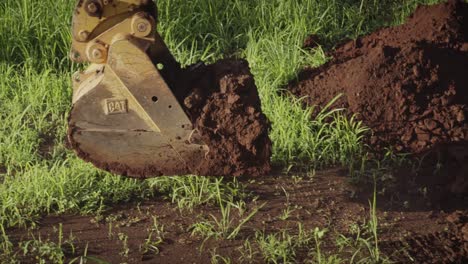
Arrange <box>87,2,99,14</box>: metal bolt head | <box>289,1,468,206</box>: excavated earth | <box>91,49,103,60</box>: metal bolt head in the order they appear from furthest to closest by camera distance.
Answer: <box>289,1,468,206</box>: excavated earth < <box>91,49,103,60</box>: metal bolt head < <box>87,2,99,14</box>: metal bolt head

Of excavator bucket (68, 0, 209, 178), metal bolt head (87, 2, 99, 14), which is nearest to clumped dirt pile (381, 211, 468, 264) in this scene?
excavator bucket (68, 0, 209, 178)

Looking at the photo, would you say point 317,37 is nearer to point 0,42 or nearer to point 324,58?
point 324,58

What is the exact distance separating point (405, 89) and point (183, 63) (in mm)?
1654

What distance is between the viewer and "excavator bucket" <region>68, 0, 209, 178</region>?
14.2 feet

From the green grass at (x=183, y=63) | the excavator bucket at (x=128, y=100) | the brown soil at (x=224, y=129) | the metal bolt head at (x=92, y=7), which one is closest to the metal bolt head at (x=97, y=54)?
the excavator bucket at (x=128, y=100)

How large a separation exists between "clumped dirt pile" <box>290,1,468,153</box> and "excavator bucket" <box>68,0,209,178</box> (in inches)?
61.0

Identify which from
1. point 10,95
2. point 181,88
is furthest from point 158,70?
point 10,95

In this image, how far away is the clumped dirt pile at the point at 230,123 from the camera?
14.7ft

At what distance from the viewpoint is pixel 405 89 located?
5.63 metres

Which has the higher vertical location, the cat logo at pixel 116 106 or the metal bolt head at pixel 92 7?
the metal bolt head at pixel 92 7

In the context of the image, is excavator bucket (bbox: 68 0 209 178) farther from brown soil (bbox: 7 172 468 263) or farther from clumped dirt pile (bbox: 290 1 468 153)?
clumped dirt pile (bbox: 290 1 468 153)

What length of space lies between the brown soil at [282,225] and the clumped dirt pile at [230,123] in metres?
0.41

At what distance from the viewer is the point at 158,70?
4348 mm

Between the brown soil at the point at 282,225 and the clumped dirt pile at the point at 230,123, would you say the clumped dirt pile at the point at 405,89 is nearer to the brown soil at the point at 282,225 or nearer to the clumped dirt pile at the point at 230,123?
the brown soil at the point at 282,225
